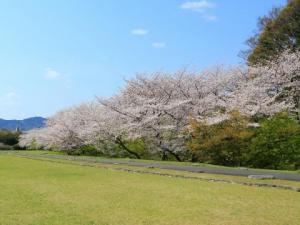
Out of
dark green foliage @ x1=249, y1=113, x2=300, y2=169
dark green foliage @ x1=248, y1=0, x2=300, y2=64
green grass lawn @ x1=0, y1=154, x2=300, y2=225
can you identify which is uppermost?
dark green foliage @ x1=248, y1=0, x2=300, y2=64

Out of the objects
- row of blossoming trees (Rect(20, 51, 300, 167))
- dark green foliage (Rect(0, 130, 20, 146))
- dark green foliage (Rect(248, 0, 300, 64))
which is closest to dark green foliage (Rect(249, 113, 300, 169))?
row of blossoming trees (Rect(20, 51, 300, 167))

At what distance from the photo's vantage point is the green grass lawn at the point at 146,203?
7395mm

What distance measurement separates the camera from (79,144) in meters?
38.9

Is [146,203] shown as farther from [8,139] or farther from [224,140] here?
[8,139]

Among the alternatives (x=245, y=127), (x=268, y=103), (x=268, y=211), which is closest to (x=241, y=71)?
(x=268, y=103)

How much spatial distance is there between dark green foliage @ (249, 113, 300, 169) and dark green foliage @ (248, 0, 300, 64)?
7880 mm

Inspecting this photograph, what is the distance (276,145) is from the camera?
21188 millimetres

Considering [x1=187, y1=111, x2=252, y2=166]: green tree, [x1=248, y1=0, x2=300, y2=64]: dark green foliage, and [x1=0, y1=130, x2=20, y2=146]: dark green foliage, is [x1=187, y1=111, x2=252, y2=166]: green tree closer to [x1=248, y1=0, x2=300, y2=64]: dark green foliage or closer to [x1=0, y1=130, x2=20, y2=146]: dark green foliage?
[x1=248, y1=0, x2=300, y2=64]: dark green foliage

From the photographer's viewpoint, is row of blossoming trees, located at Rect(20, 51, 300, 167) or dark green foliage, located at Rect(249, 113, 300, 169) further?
row of blossoming trees, located at Rect(20, 51, 300, 167)

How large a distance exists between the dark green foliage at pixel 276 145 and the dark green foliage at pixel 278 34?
7.88 m

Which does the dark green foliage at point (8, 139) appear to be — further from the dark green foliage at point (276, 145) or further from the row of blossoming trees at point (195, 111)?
the dark green foliage at point (276, 145)

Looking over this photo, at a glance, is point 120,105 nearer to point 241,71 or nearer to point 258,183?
point 241,71

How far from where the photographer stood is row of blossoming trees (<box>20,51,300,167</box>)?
2270 cm

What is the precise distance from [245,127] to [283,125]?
1.85 m
